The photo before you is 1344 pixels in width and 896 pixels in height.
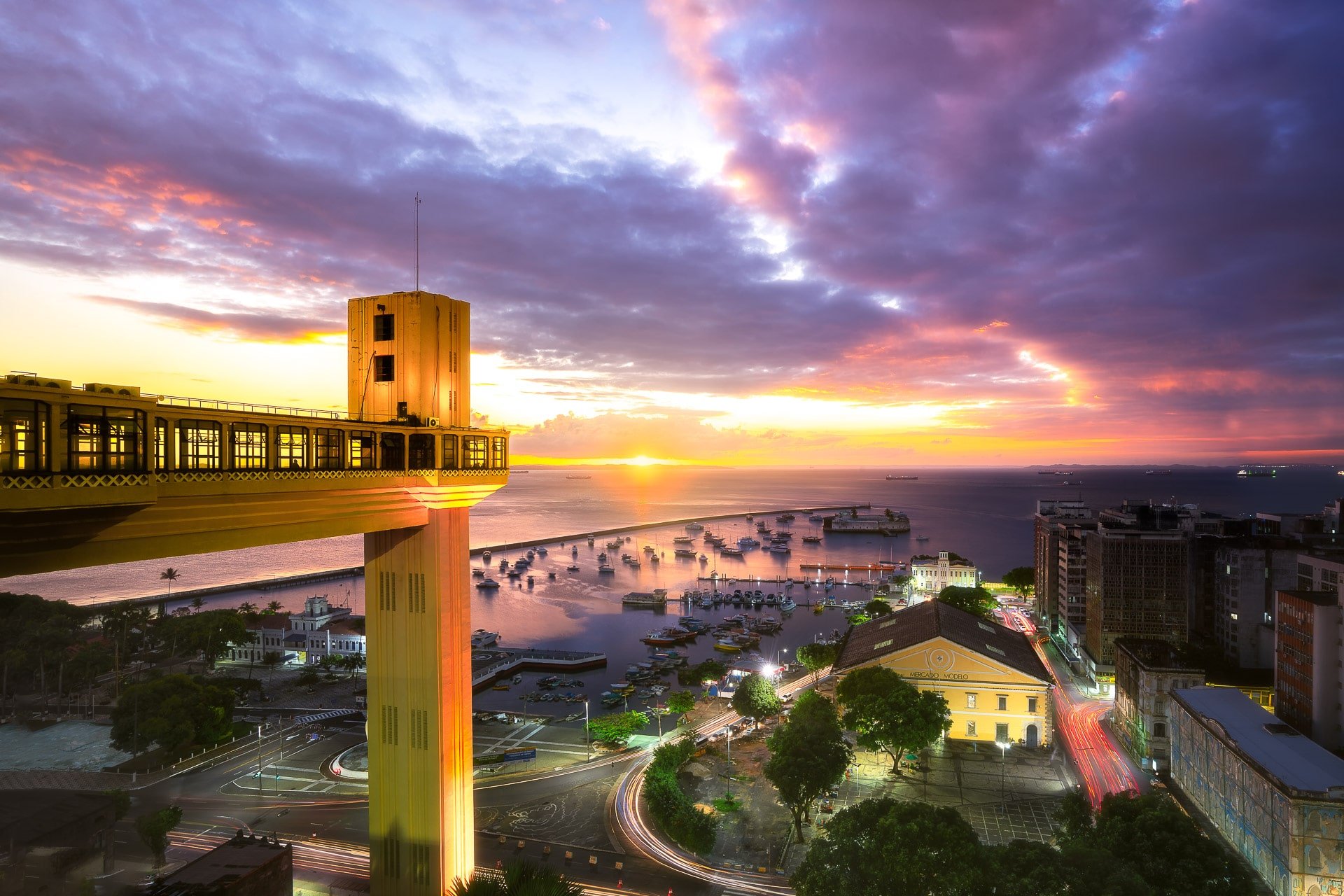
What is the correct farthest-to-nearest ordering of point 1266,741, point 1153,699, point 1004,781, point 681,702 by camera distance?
1. point 681,702
2. point 1153,699
3. point 1004,781
4. point 1266,741

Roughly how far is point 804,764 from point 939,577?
78.4 meters

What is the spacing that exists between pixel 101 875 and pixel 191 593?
345 feet

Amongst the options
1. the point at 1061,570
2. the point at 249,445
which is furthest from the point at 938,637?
the point at 249,445

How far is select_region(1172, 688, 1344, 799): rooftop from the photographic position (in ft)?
93.6

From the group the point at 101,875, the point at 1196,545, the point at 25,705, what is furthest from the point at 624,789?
the point at 1196,545

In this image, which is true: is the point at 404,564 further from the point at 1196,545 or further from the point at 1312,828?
the point at 1196,545

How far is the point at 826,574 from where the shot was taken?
136625 mm

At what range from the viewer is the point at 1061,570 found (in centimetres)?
7744

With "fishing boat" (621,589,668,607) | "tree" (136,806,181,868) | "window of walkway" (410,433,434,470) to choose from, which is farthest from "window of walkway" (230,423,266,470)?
"fishing boat" (621,589,668,607)

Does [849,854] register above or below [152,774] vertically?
above

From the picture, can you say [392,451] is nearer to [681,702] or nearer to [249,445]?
[249,445]

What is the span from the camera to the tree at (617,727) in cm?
4638

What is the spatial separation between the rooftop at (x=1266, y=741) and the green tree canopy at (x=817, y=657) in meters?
25.9

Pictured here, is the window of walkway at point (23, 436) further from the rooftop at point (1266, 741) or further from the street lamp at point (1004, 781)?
the rooftop at point (1266, 741)
